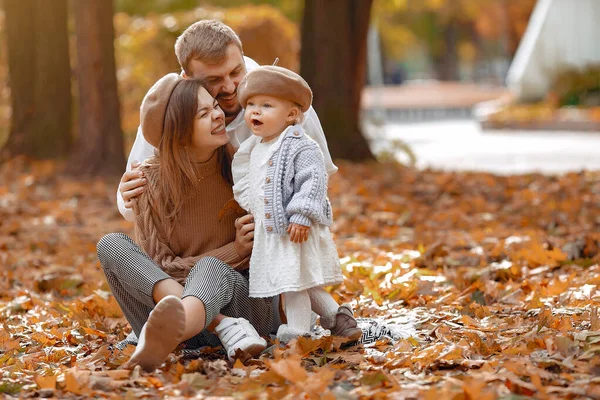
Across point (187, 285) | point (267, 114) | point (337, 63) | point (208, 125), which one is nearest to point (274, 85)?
point (267, 114)

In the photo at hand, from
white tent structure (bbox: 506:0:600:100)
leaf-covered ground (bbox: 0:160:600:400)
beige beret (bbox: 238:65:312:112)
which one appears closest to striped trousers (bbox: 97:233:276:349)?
leaf-covered ground (bbox: 0:160:600:400)

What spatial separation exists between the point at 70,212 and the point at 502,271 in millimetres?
4752

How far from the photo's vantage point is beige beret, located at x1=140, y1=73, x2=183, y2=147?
3939mm

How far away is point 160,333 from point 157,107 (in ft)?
3.26

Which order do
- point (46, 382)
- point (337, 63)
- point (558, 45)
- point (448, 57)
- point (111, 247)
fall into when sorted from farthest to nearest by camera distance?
1. point (448, 57)
2. point (558, 45)
3. point (337, 63)
4. point (111, 247)
5. point (46, 382)

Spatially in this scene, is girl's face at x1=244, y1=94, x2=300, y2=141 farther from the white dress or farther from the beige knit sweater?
the beige knit sweater

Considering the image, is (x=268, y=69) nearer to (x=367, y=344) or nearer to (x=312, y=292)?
(x=312, y=292)

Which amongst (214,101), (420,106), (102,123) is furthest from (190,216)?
(420,106)

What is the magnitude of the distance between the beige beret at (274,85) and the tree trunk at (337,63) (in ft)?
25.6

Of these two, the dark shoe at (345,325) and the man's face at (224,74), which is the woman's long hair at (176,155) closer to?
the man's face at (224,74)

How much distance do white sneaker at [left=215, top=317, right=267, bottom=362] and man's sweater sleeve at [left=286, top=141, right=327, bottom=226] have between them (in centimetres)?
47

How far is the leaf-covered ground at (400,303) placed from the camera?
3311 millimetres

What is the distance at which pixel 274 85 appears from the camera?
377 centimetres

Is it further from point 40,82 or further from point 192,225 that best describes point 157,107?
point 40,82
